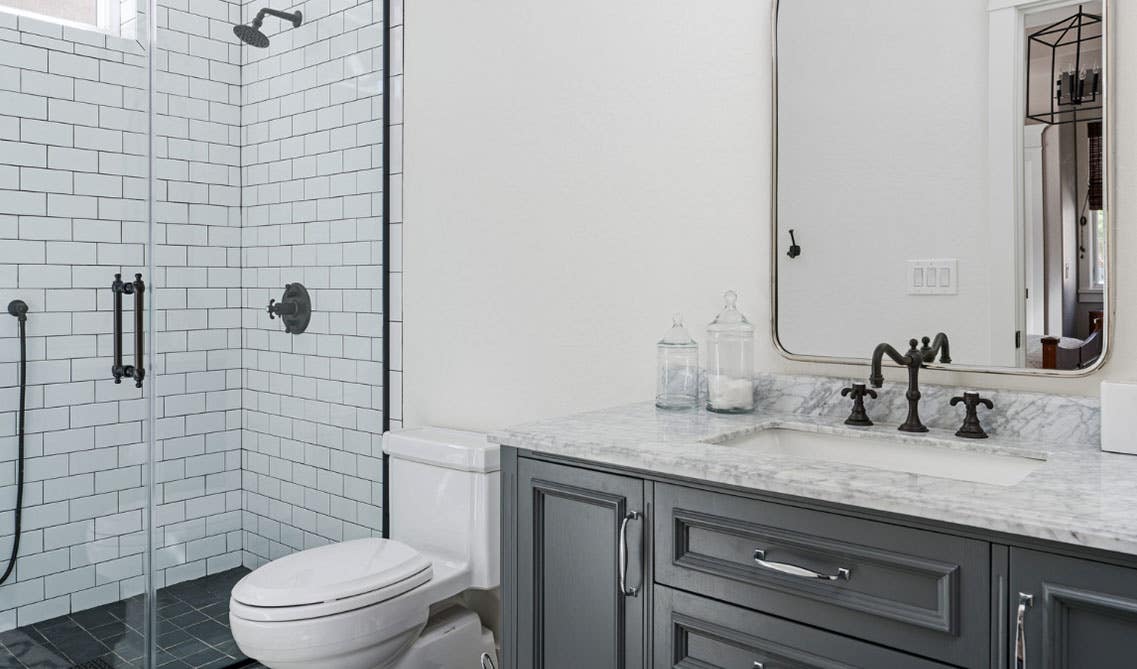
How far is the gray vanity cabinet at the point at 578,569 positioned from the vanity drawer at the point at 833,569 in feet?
0.20

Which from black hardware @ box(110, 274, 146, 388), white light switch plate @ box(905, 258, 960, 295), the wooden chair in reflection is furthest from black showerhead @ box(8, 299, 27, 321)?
the wooden chair in reflection

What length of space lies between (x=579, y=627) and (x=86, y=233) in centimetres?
162

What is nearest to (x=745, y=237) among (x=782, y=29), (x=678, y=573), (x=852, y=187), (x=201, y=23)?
(x=852, y=187)

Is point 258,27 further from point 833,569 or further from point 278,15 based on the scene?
point 833,569

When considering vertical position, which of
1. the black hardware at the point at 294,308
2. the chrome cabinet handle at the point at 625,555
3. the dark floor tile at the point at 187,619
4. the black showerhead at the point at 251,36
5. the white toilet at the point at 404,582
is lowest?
the dark floor tile at the point at 187,619

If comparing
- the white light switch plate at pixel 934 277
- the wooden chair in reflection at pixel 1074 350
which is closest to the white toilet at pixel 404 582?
the white light switch plate at pixel 934 277

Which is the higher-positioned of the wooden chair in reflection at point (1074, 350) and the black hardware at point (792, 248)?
the black hardware at point (792, 248)

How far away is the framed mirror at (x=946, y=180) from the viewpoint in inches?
56.3

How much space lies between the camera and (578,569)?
4.58 ft

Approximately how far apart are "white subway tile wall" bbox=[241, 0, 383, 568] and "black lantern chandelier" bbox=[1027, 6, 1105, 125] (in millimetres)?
1858

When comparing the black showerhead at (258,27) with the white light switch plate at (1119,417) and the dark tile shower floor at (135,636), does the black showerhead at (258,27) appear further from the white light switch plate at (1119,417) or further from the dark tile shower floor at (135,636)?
the white light switch plate at (1119,417)

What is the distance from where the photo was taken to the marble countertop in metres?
0.94

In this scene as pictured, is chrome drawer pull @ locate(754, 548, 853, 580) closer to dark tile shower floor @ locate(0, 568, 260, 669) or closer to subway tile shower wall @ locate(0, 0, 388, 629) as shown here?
subway tile shower wall @ locate(0, 0, 388, 629)

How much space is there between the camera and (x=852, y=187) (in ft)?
5.51
